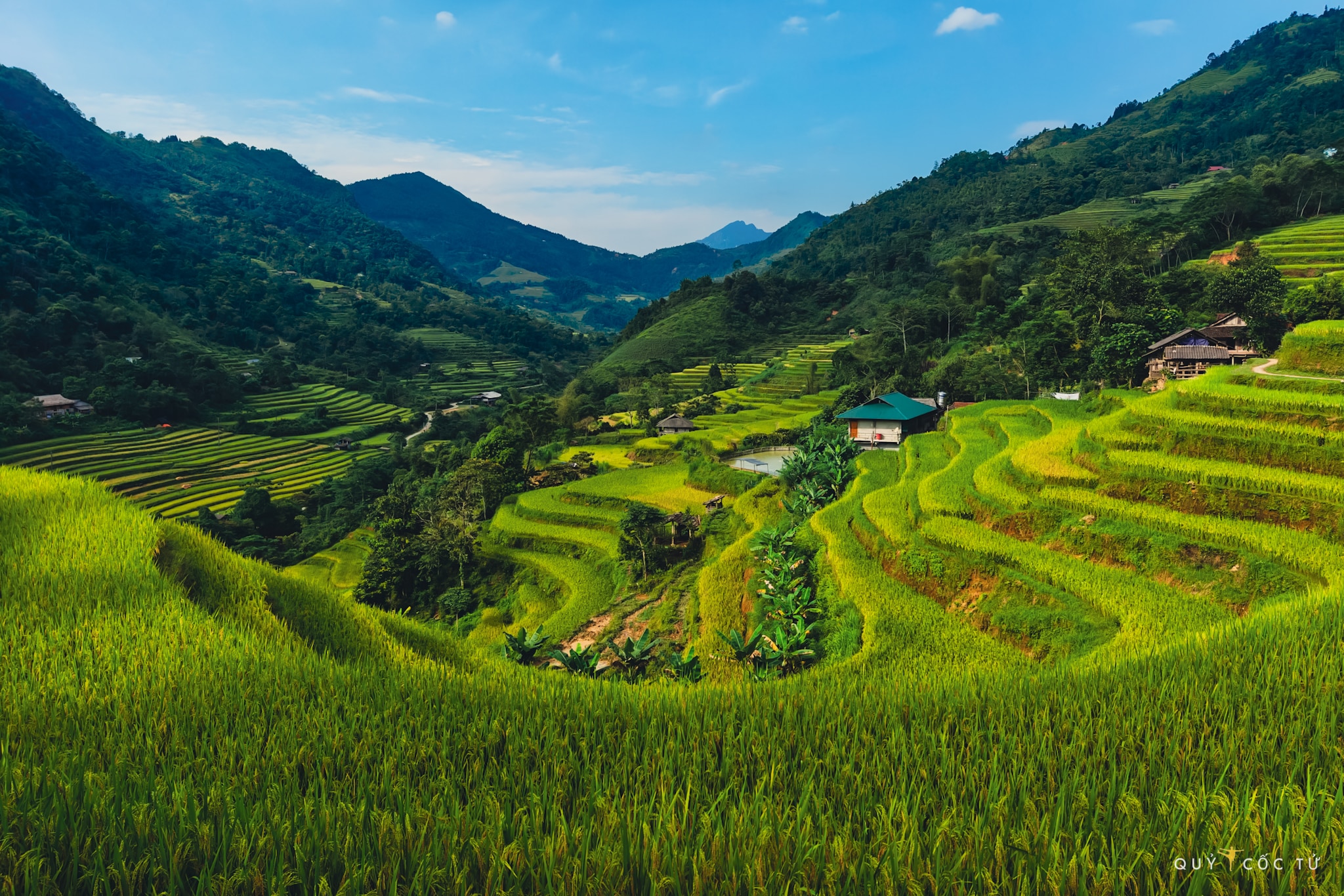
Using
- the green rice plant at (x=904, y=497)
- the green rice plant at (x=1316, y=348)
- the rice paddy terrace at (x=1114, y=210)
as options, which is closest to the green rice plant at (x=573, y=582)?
the green rice plant at (x=904, y=497)

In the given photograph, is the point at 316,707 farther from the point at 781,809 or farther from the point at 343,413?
the point at 343,413

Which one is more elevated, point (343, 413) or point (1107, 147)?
point (1107, 147)

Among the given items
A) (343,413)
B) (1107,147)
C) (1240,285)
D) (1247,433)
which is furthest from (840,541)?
(1107,147)

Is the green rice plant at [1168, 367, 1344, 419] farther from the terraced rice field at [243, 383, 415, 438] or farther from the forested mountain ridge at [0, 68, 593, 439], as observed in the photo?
the terraced rice field at [243, 383, 415, 438]

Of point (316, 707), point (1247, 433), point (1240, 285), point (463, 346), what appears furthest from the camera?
point (463, 346)

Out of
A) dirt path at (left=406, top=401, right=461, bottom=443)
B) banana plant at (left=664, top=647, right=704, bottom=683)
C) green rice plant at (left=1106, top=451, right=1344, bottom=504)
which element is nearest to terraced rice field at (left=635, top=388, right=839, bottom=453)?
green rice plant at (left=1106, top=451, right=1344, bottom=504)

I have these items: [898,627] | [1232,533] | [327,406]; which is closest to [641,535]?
[898,627]

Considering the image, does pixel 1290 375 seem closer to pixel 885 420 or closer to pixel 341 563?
pixel 885 420

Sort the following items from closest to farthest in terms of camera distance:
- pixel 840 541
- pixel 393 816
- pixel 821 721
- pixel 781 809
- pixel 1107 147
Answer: pixel 393 816
pixel 781 809
pixel 821 721
pixel 840 541
pixel 1107 147
